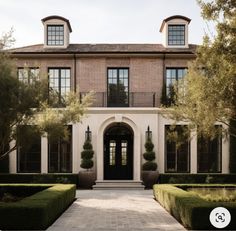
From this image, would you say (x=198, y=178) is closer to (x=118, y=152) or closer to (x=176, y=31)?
(x=118, y=152)

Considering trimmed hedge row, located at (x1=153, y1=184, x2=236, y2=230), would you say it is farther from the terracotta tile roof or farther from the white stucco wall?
the terracotta tile roof

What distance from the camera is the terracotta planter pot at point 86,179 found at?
23656 millimetres

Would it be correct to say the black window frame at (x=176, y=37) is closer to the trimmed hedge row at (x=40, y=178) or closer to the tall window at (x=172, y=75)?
the tall window at (x=172, y=75)

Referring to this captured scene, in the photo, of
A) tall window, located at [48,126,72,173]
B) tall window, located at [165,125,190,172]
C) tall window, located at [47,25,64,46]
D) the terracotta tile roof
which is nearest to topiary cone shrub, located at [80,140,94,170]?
tall window, located at [48,126,72,173]

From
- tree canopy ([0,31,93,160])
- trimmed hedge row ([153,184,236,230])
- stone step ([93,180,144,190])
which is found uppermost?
tree canopy ([0,31,93,160])

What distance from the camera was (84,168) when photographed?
23.8 meters

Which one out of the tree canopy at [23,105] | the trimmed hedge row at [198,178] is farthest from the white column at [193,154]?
the tree canopy at [23,105]

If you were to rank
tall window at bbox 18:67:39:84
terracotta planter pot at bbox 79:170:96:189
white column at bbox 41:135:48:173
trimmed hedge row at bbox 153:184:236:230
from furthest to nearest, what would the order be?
white column at bbox 41:135:48:173
terracotta planter pot at bbox 79:170:96:189
tall window at bbox 18:67:39:84
trimmed hedge row at bbox 153:184:236:230

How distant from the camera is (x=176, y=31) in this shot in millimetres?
26594

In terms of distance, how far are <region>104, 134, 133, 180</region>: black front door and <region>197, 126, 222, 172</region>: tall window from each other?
162 inches

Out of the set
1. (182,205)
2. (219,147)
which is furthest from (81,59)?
(182,205)

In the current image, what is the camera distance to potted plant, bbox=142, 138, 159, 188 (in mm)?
23578

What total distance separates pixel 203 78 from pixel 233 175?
12175 millimetres

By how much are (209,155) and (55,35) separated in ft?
38.5
